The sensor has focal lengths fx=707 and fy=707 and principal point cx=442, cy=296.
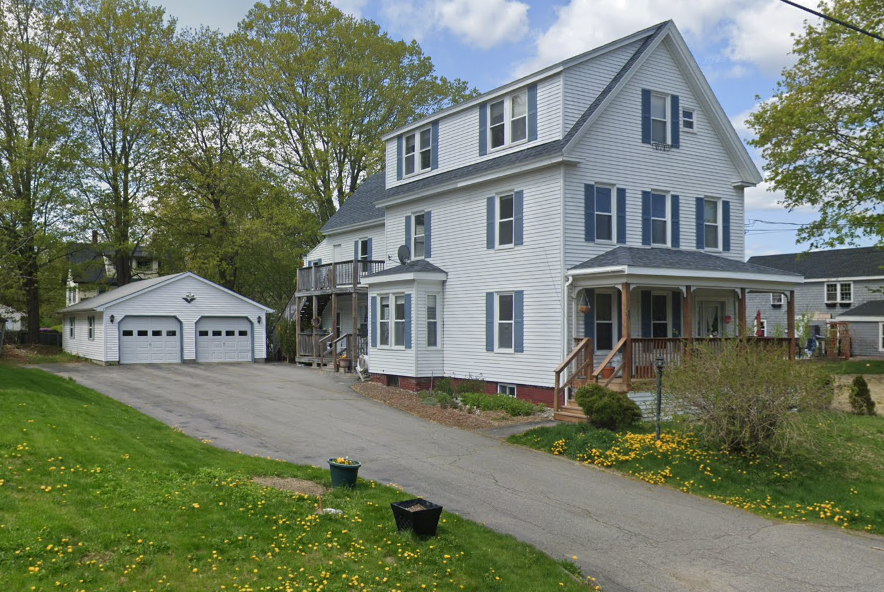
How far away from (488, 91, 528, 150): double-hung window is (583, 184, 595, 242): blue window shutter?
8.55ft

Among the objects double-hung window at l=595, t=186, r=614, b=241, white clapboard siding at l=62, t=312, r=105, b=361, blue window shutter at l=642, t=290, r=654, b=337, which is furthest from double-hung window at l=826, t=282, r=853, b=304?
white clapboard siding at l=62, t=312, r=105, b=361

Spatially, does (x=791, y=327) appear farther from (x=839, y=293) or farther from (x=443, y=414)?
(x=839, y=293)

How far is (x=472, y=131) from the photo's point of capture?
22.2 meters

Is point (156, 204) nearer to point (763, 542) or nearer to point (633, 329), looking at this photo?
point (633, 329)

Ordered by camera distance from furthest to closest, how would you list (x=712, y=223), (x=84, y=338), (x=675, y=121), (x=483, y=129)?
(x=84, y=338) → (x=712, y=223) → (x=483, y=129) → (x=675, y=121)

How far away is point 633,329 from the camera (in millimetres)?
19891

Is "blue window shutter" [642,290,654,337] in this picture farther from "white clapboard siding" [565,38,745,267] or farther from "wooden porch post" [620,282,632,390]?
"wooden porch post" [620,282,632,390]

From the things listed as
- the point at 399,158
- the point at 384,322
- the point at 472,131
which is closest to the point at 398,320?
the point at 384,322

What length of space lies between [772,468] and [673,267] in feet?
21.6

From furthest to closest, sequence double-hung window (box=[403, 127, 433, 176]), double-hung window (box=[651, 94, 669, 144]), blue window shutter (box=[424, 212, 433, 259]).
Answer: double-hung window (box=[403, 127, 433, 176])
blue window shutter (box=[424, 212, 433, 259])
double-hung window (box=[651, 94, 669, 144])

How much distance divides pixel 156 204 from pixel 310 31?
1395cm

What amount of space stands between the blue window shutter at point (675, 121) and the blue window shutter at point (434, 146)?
746 cm

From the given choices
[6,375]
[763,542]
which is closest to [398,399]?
[6,375]

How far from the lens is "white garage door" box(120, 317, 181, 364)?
32125mm
